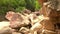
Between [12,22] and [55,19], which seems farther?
[12,22]

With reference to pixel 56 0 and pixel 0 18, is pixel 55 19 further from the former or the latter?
pixel 0 18

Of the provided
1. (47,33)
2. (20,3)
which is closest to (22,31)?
(47,33)

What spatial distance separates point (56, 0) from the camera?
4.50 meters

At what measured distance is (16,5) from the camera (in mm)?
12703

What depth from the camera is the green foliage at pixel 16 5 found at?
12.0 meters

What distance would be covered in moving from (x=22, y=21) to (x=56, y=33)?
3.64 m

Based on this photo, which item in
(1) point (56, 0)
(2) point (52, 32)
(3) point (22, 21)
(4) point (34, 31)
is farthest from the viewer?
(3) point (22, 21)

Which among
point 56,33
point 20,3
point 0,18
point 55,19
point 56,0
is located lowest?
point 56,33

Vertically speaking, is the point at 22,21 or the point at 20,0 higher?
the point at 20,0

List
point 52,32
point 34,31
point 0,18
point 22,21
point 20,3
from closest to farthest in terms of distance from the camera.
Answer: point 52,32 < point 34,31 < point 22,21 < point 0,18 < point 20,3

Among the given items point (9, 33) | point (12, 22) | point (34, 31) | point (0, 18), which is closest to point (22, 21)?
point (12, 22)

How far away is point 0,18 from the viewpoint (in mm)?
11148

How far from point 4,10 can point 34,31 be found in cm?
625

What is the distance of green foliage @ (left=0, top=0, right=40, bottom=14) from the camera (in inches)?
472
